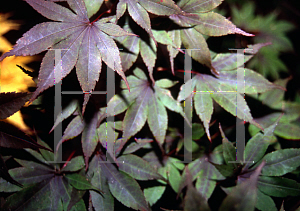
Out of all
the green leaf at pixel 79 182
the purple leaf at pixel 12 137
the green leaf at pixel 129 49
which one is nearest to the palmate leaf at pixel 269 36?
the green leaf at pixel 129 49

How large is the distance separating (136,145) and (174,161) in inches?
7.6

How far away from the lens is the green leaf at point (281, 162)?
0.74 metres

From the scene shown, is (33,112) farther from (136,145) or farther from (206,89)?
(206,89)

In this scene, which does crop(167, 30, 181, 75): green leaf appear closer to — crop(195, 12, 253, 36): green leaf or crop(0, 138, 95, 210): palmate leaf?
crop(195, 12, 253, 36): green leaf

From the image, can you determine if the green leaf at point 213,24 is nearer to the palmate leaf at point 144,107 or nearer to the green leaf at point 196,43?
the green leaf at point 196,43

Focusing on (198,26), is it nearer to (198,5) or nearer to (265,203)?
(198,5)

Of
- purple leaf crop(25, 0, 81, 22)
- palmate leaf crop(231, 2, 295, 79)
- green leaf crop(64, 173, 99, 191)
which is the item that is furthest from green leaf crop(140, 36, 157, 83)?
palmate leaf crop(231, 2, 295, 79)

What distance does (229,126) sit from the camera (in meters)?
0.95

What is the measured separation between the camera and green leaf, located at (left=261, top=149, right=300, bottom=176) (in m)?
0.74

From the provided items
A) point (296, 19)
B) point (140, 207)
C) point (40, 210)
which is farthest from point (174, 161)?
point (296, 19)

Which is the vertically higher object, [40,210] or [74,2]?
[74,2]

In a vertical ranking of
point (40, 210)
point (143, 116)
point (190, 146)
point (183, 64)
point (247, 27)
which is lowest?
point (40, 210)

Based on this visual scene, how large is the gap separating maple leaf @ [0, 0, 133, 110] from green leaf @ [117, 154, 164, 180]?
1.09 feet

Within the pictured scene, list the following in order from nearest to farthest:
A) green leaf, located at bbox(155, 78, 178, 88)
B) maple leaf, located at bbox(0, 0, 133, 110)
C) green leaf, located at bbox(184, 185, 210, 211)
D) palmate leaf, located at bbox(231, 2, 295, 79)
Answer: green leaf, located at bbox(184, 185, 210, 211)
maple leaf, located at bbox(0, 0, 133, 110)
green leaf, located at bbox(155, 78, 178, 88)
palmate leaf, located at bbox(231, 2, 295, 79)
